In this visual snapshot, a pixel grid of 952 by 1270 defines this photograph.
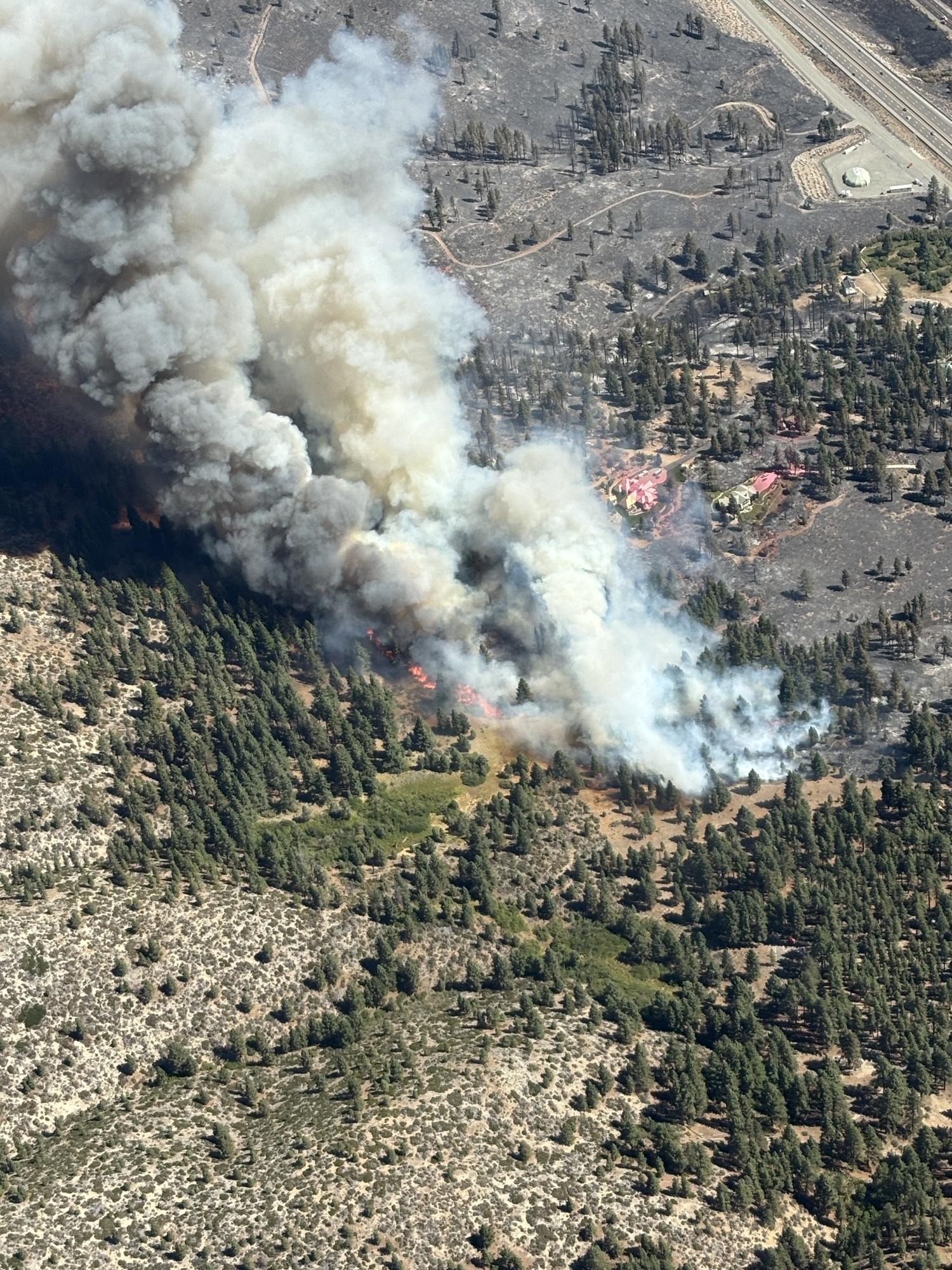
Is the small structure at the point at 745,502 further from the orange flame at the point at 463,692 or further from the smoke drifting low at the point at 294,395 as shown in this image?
the orange flame at the point at 463,692

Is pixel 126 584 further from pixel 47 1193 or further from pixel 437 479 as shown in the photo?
pixel 47 1193

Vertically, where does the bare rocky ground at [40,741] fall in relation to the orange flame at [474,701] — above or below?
below

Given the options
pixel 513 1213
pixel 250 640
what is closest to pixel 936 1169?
pixel 513 1213

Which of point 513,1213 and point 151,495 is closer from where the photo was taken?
point 513,1213

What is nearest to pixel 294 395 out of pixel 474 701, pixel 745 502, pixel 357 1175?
pixel 474 701

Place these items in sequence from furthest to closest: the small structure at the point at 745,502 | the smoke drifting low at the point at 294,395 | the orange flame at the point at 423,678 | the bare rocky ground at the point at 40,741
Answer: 1. the small structure at the point at 745,502
2. the orange flame at the point at 423,678
3. the smoke drifting low at the point at 294,395
4. the bare rocky ground at the point at 40,741

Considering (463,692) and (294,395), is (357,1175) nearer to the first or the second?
(463,692)

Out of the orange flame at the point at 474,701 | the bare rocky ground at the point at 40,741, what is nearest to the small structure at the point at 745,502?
the orange flame at the point at 474,701
